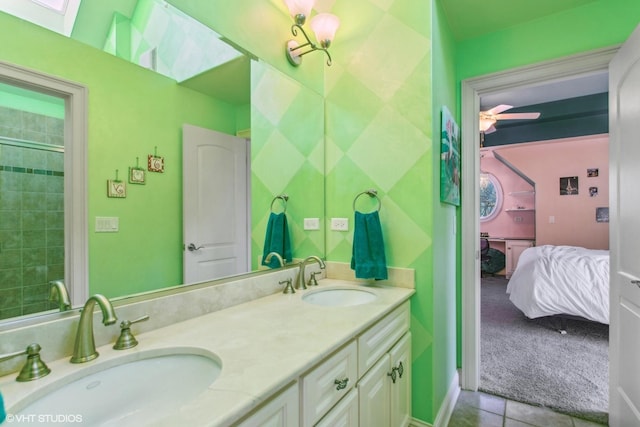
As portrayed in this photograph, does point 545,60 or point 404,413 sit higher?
point 545,60

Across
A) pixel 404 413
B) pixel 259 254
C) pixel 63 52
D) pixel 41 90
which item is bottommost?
pixel 404 413

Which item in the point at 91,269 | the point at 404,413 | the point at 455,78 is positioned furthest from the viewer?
the point at 455,78

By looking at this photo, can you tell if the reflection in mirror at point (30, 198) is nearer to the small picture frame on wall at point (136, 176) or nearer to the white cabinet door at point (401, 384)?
the small picture frame on wall at point (136, 176)

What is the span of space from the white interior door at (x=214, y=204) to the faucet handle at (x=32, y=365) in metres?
0.50

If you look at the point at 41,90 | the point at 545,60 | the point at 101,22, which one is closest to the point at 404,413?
the point at 41,90

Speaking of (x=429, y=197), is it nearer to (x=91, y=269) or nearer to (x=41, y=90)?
(x=91, y=269)

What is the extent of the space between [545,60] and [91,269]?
2.62 metres

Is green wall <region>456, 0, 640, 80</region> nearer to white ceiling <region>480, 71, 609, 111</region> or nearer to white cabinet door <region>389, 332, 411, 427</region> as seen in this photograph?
white ceiling <region>480, 71, 609, 111</region>

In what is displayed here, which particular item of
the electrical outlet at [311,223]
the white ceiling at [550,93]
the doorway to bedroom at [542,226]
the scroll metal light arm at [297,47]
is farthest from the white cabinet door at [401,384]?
the white ceiling at [550,93]

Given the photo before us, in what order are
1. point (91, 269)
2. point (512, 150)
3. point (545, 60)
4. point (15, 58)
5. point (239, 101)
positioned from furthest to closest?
point (512, 150), point (545, 60), point (239, 101), point (91, 269), point (15, 58)

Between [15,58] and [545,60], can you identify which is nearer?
[15,58]

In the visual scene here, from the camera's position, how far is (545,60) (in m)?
1.94

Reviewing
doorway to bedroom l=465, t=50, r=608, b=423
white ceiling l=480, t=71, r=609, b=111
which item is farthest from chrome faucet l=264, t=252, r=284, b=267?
white ceiling l=480, t=71, r=609, b=111

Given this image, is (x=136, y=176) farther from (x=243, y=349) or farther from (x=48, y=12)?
(x=243, y=349)
